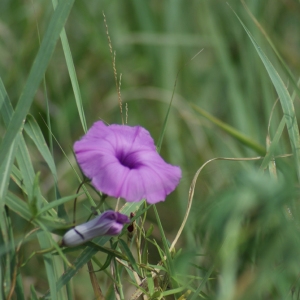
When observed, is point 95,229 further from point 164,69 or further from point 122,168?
point 164,69

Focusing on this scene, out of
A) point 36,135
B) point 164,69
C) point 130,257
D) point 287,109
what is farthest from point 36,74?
point 164,69

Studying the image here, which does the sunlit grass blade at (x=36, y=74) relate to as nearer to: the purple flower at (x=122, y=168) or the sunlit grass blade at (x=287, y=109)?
the purple flower at (x=122, y=168)

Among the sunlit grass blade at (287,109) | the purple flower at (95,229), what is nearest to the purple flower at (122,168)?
the purple flower at (95,229)

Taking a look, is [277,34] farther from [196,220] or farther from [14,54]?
[196,220]

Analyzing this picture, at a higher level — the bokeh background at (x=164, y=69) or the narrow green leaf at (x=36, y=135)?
the narrow green leaf at (x=36, y=135)

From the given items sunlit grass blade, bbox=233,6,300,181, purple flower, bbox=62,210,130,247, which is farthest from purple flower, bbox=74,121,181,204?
sunlit grass blade, bbox=233,6,300,181

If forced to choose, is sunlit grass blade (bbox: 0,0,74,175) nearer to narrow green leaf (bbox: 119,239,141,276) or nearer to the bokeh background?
narrow green leaf (bbox: 119,239,141,276)

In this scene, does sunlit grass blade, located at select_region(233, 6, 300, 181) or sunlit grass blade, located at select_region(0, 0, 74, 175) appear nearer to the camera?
sunlit grass blade, located at select_region(0, 0, 74, 175)
